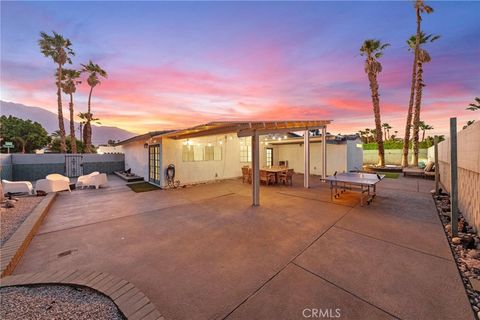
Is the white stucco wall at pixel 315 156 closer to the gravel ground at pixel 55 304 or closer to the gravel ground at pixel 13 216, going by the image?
the gravel ground at pixel 55 304

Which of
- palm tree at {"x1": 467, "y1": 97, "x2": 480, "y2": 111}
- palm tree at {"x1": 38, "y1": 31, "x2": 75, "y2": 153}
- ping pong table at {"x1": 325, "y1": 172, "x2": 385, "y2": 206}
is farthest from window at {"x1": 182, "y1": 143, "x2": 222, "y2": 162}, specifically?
palm tree at {"x1": 467, "y1": 97, "x2": 480, "y2": 111}

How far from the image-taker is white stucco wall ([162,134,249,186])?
9531mm

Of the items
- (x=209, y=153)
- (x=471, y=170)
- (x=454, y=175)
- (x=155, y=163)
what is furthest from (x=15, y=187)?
(x=471, y=170)

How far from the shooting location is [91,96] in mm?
19859

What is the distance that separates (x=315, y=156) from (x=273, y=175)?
4.84 meters

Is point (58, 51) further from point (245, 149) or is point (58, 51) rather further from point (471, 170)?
point (471, 170)

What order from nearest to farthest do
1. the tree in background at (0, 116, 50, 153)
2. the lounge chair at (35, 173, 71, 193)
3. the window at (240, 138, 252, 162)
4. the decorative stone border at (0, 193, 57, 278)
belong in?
the decorative stone border at (0, 193, 57, 278) → the lounge chair at (35, 173, 71, 193) → the window at (240, 138, 252, 162) → the tree in background at (0, 116, 50, 153)

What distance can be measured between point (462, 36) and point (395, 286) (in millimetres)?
13436

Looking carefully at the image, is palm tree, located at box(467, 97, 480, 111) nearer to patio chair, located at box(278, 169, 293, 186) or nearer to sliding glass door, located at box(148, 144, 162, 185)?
patio chair, located at box(278, 169, 293, 186)

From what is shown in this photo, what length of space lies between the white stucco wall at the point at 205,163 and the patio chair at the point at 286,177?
10.7 ft

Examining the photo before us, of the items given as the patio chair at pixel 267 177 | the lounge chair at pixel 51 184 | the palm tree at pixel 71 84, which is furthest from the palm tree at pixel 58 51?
the patio chair at pixel 267 177

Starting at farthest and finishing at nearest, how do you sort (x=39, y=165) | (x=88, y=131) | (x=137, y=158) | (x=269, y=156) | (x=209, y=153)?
(x=88, y=131) → (x=269, y=156) → (x=137, y=158) → (x=39, y=165) → (x=209, y=153)

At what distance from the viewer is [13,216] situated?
15.6ft

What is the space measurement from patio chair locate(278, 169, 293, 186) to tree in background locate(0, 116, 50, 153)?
102ft
